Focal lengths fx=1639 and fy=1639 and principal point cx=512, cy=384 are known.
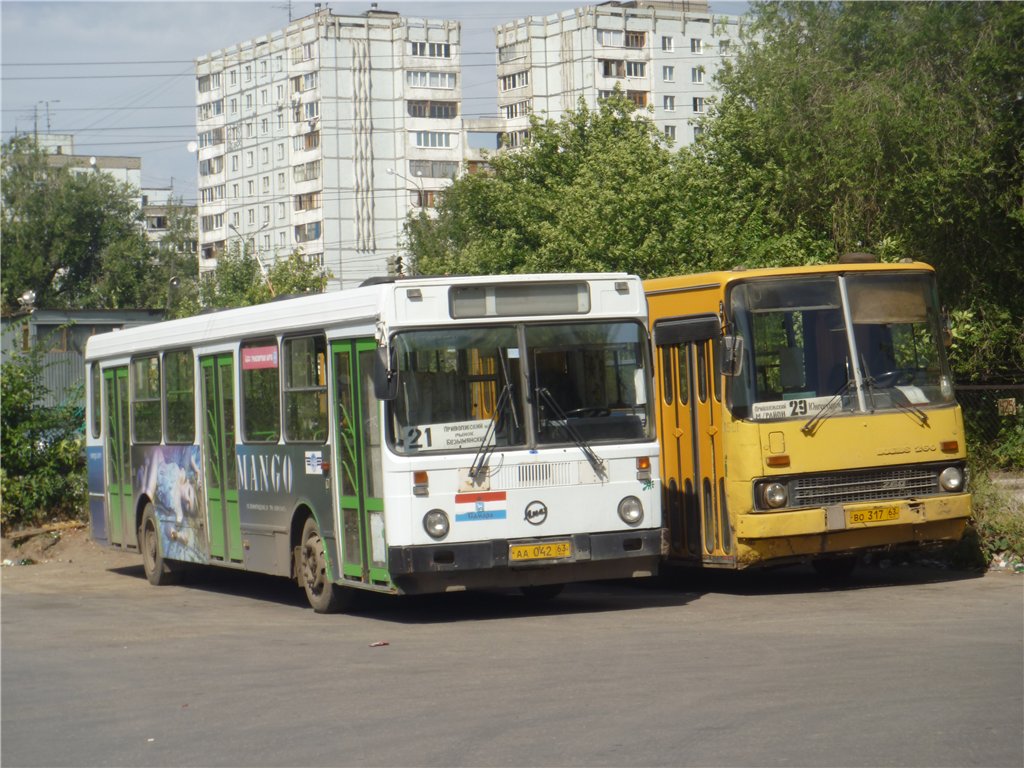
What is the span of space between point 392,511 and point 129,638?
7.92ft

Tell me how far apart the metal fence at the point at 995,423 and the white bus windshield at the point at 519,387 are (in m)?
6.45

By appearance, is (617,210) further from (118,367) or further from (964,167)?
(118,367)

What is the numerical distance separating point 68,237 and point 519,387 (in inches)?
3398

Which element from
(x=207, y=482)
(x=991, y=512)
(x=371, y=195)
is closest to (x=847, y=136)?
(x=991, y=512)

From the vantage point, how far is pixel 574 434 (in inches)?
533

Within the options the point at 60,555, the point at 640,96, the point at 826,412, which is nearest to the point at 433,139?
the point at 640,96

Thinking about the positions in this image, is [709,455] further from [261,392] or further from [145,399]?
[145,399]

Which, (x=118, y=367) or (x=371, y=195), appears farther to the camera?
(x=371, y=195)

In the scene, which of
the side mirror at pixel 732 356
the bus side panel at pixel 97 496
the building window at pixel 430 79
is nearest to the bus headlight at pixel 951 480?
the side mirror at pixel 732 356

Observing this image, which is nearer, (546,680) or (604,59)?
(546,680)

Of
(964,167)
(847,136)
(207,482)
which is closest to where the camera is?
(207,482)

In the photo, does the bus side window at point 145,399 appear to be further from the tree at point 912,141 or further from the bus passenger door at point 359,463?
the tree at point 912,141

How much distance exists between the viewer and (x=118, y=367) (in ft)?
65.5

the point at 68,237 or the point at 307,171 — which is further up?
the point at 307,171
